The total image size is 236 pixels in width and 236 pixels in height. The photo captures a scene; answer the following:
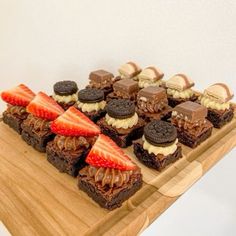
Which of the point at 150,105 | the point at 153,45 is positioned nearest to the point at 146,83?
the point at 150,105

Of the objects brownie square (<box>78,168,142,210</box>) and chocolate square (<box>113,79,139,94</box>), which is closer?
brownie square (<box>78,168,142,210</box>)

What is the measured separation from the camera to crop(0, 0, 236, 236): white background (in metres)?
2.52

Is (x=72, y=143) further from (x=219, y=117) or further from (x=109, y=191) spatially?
(x=219, y=117)

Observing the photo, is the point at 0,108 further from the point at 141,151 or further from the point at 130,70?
the point at 141,151

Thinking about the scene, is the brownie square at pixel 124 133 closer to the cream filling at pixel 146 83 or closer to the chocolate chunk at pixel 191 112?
the chocolate chunk at pixel 191 112

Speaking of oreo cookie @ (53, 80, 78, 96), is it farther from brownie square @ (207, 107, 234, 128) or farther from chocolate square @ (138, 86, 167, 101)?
brownie square @ (207, 107, 234, 128)

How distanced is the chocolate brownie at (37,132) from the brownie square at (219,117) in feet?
3.46

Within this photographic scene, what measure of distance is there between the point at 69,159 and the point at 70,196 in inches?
8.0

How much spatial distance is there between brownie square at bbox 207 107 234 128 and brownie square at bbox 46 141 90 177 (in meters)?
0.92

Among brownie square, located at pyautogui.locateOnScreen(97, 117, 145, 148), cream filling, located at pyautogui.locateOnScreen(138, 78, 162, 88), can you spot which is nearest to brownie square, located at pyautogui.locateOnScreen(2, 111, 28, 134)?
brownie square, located at pyautogui.locateOnScreen(97, 117, 145, 148)

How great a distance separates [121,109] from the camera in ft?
6.84

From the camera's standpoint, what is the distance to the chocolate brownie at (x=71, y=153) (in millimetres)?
1840

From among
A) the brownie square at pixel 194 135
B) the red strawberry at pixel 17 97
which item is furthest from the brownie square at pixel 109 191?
the red strawberry at pixel 17 97

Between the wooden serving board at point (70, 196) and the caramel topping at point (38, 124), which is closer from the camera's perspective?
the wooden serving board at point (70, 196)
